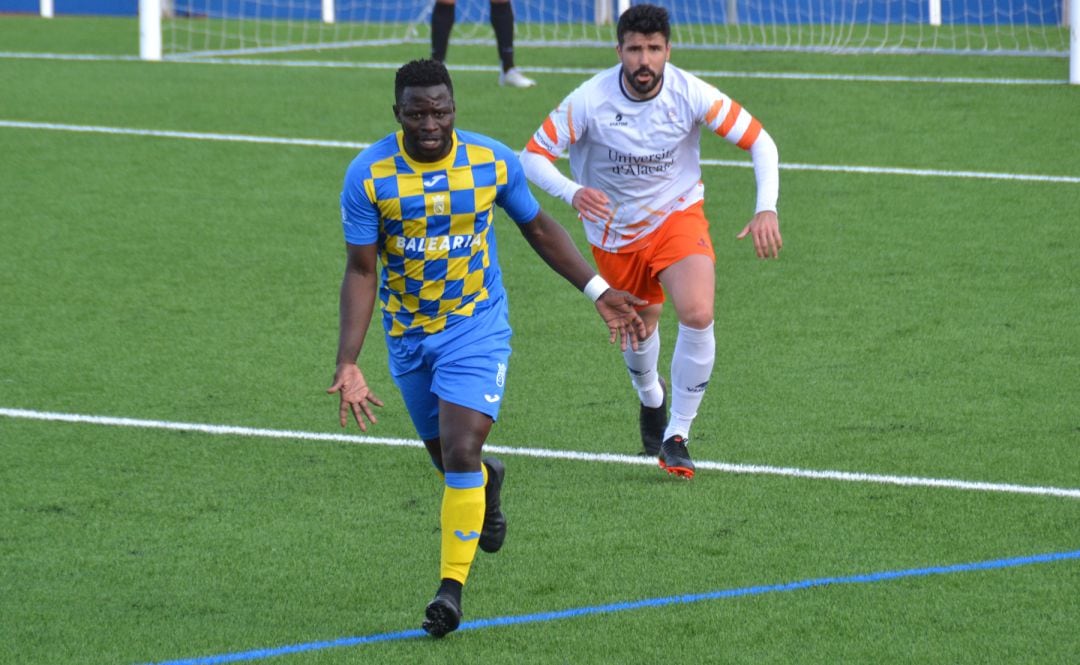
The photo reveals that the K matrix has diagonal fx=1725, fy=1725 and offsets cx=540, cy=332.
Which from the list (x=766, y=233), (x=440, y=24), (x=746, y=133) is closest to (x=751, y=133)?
(x=746, y=133)

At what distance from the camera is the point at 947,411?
8.12 metres

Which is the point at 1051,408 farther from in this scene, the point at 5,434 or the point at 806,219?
the point at 5,434

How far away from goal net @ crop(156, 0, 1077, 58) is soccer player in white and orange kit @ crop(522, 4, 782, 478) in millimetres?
10719

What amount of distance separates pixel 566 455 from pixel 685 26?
46.2 ft

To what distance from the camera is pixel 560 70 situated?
17.1 m

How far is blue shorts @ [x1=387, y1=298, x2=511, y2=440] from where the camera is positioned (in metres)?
5.77

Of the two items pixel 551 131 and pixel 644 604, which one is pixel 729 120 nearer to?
pixel 551 131

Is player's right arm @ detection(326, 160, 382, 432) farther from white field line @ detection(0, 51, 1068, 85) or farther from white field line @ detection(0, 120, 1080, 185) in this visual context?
white field line @ detection(0, 51, 1068, 85)

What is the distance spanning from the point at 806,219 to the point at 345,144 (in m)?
4.16

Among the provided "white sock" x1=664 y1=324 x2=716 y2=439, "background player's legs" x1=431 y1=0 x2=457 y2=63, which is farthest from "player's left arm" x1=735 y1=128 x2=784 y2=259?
"background player's legs" x1=431 y1=0 x2=457 y2=63

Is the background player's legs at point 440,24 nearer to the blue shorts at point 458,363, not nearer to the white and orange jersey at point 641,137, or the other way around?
the white and orange jersey at point 641,137

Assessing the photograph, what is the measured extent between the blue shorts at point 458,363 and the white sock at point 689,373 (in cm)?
156

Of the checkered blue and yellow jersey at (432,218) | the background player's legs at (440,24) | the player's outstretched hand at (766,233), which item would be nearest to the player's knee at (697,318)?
the player's outstretched hand at (766,233)

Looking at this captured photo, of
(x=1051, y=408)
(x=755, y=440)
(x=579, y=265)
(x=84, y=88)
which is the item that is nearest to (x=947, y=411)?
(x=1051, y=408)
